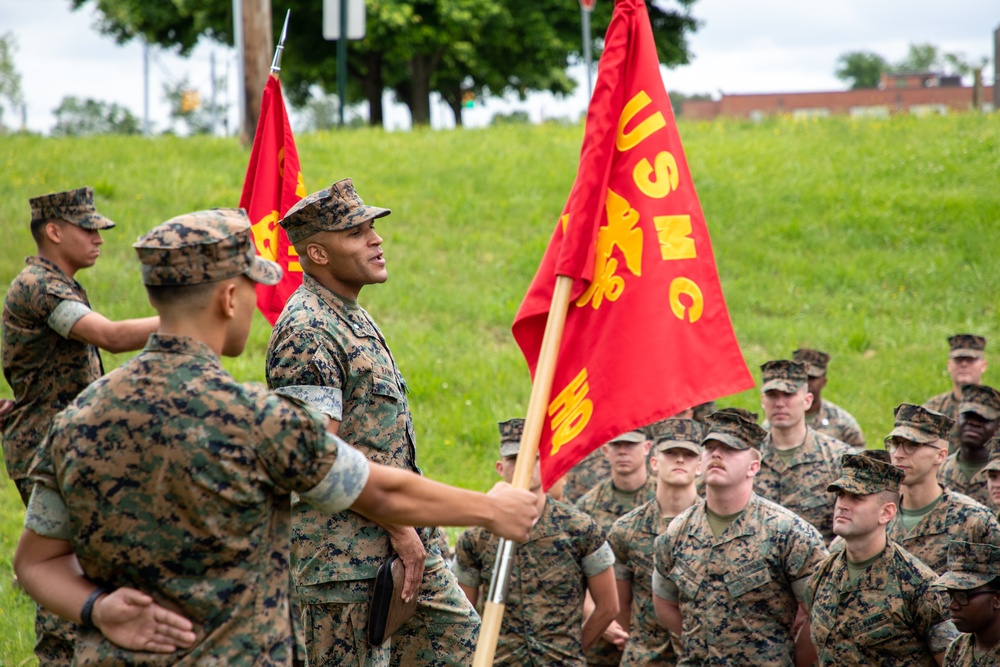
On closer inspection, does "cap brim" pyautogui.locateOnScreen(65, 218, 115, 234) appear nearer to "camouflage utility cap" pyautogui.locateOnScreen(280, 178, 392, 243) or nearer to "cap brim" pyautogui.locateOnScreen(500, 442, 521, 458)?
"camouflage utility cap" pyautogui.locateOnScreen(280, 178, 392, 243)

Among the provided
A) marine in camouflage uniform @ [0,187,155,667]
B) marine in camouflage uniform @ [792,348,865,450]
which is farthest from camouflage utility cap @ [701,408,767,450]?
marine in camouflage uniform @ [0,187,155,667]

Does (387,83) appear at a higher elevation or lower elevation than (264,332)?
higher

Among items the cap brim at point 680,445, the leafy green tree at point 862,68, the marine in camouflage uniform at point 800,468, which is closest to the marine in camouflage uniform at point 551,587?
the cap brim at point 680,445

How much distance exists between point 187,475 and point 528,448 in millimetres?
1225

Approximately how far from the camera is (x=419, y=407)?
11.8 metres

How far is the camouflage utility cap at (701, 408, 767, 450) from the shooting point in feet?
20.3

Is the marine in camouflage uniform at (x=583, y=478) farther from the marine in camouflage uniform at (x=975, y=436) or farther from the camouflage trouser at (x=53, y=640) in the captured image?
the camouflage trouser at (x=53, y=640)

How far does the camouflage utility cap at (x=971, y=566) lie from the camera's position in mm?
4953

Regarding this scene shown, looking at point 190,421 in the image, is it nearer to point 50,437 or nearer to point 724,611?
point 50,437

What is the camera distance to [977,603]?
4938 mm

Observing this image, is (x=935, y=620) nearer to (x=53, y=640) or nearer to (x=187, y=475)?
(x=187, y=475)

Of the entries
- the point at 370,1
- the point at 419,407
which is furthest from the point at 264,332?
the point at 370,1

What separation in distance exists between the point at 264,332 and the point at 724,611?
27.5 feet

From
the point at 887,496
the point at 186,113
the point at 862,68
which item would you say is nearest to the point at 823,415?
the point at 887,496
